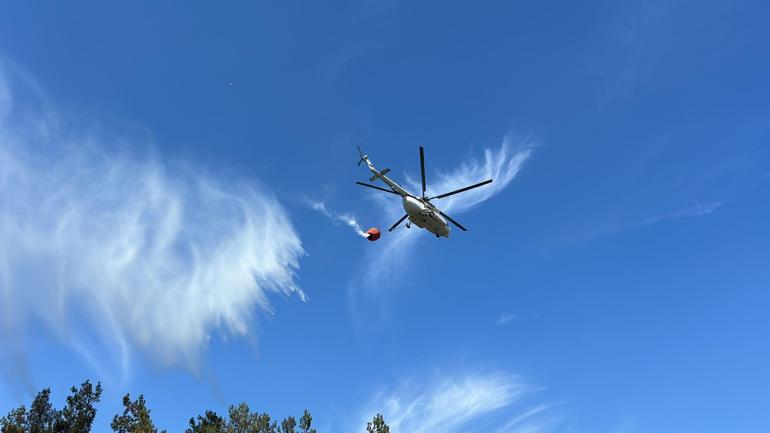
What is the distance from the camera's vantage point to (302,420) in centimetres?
5422

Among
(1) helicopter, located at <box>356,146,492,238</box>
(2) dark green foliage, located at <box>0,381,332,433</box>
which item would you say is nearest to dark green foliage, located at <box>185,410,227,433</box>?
(2) dark green foliage, located at <box>0,381,332,433</box>

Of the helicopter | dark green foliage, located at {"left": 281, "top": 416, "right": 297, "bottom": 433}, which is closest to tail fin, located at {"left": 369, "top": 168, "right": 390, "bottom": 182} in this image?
the helicopter

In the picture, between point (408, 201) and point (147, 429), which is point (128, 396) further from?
point (408, 201)

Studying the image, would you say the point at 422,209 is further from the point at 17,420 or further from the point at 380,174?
the point at 17,420

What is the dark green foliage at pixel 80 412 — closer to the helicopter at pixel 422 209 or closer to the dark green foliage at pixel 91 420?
the dark green foliage at pixel 91 420

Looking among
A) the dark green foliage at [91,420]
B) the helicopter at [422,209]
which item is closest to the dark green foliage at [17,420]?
the dark green foliage at [91,420]

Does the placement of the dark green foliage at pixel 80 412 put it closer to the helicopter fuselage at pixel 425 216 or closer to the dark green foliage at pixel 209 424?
the dark green foliage at pixel 209 424

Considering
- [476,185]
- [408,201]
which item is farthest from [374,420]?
[476,185]

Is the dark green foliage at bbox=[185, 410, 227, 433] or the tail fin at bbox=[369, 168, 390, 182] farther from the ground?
the tail fin at bbox=[369, 168, 390, 182]

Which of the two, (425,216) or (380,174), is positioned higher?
(380,174)

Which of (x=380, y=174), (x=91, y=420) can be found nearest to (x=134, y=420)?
(x=91, y=420)

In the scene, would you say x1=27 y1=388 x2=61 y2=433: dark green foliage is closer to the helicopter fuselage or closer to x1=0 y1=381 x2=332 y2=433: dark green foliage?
x1=0 y1=381 x2=332 y2=433: dark green foliage

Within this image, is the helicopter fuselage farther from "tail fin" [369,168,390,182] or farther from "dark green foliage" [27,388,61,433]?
"dark green foliage" [27,388,61,433]

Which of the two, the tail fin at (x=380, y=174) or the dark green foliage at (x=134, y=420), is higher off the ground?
the tail fin at (x=380, y=174)
